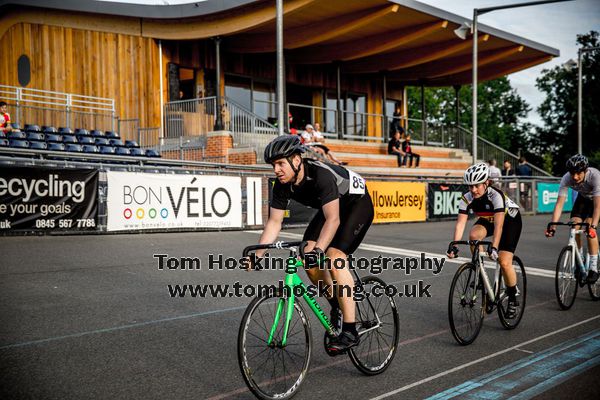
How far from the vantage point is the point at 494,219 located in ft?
21.6

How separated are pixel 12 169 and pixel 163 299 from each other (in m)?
5.39

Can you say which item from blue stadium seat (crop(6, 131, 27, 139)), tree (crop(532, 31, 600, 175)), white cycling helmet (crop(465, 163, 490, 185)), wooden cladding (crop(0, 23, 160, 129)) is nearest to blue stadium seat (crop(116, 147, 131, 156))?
blue stadium seat (crop(6, 131, 27, 139))

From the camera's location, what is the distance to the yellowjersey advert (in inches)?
734

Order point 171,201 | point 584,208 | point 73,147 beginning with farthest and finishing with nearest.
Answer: point 73,147 < point 171,201 < point 584,208

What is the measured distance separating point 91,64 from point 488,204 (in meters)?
21.0

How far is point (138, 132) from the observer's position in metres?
23.8

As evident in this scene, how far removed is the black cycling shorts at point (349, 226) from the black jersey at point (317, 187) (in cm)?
16

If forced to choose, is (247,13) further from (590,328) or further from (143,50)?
(590,328)

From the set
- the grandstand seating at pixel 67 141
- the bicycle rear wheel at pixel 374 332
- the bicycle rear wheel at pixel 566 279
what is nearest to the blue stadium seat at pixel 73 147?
the grandstand seating at pixel 67 141

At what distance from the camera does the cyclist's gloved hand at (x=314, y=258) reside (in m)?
4.25

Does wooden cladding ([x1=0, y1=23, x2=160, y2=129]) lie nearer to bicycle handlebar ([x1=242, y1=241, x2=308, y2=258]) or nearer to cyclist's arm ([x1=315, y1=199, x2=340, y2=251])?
cyclist's arm ([x1=315, y1=199, x2=340, y2=251])

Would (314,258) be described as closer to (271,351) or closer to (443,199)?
(271,351)

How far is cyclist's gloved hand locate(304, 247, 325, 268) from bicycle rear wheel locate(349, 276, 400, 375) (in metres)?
0.86

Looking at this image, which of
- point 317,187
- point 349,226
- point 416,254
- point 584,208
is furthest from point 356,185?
point 416,254
